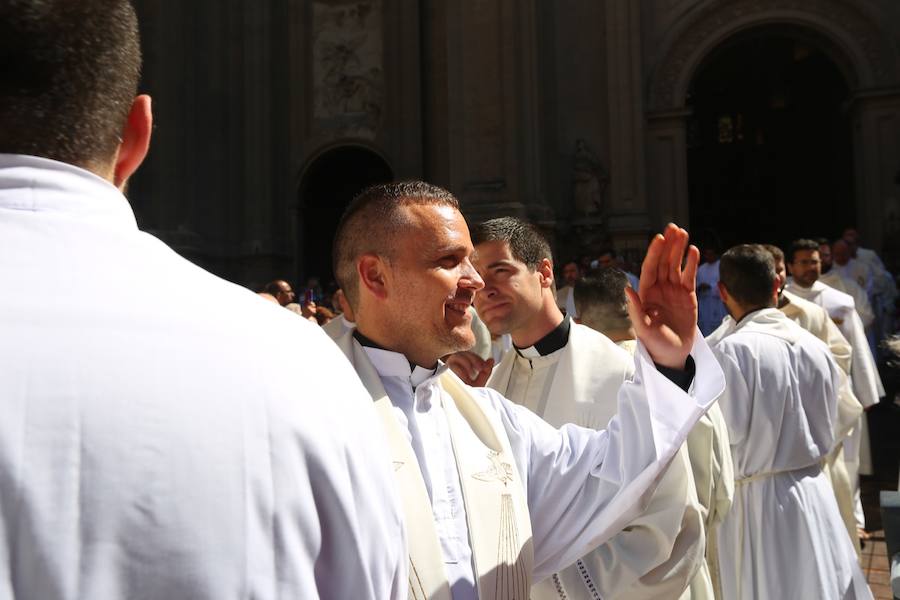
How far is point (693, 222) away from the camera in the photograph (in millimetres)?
20484

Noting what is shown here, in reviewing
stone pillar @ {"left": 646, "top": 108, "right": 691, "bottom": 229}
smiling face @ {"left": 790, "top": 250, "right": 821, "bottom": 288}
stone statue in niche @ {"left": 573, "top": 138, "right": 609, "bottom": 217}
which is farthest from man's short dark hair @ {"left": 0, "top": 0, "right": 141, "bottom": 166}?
stone pillar @ {"left": 646, "top": 108, "right": 691, "bottom": 229}

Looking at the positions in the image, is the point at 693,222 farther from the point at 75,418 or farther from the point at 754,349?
the point at 75,418

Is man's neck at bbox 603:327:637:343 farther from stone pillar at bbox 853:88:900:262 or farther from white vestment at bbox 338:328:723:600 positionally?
stone pillar at bbox 853:88:900:262

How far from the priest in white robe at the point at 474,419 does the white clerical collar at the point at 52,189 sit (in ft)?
3.72

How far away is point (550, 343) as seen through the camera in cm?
348

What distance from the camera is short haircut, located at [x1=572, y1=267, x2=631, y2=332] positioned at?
4.21m

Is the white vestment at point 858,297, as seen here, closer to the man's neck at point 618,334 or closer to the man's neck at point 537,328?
the man's neck at point 618,334

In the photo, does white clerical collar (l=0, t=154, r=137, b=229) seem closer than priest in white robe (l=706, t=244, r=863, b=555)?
Yes

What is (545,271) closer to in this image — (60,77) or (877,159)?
(60,77)

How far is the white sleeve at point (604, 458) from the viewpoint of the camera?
6.66 feet

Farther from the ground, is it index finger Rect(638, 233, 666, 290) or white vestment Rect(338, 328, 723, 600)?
index finger Rect(638, 233, 666, 290)

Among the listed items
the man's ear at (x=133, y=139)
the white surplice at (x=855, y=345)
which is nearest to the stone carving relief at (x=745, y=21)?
the white surplice at (x=855, y=345)

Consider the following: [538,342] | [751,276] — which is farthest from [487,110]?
[538,342]

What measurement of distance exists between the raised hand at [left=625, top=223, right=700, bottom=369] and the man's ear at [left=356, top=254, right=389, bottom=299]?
61 centimetres
